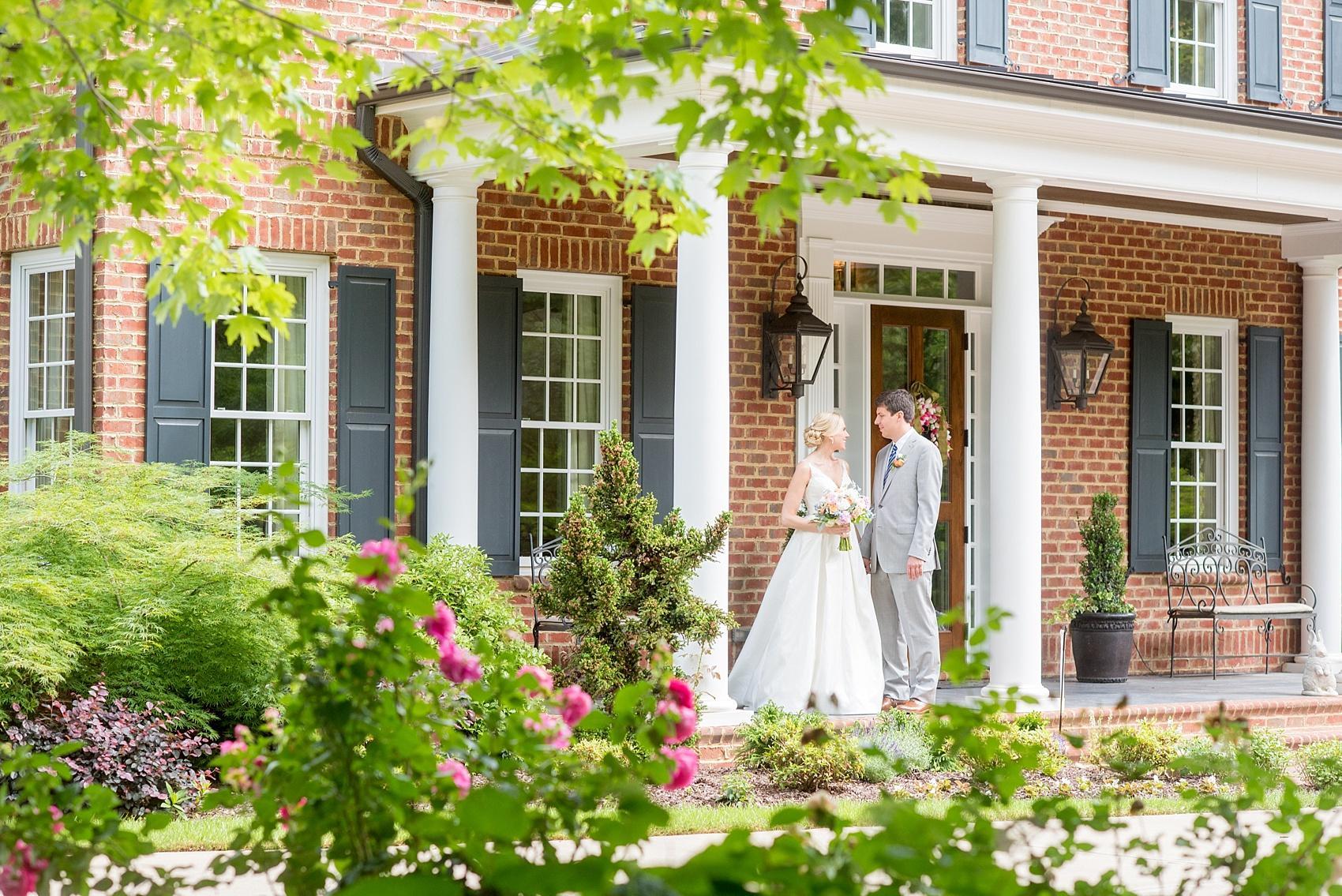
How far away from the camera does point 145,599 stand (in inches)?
302

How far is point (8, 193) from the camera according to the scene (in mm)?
9797

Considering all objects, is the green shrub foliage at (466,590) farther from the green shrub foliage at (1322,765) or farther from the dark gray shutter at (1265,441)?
the dark gray shutter at (1265,441)

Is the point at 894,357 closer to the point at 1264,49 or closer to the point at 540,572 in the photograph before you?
the point at 540,572

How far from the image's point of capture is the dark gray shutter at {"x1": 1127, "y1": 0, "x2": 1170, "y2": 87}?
12.4m

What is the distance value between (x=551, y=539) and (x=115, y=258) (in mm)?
3228

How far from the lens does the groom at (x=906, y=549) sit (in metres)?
9.57

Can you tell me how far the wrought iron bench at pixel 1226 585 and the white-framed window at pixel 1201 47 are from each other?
11.8 feet

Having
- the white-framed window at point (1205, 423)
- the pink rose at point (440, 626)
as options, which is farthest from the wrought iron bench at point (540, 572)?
the pink rose at point (440, 626)

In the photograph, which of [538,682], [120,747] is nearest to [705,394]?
[120,747]

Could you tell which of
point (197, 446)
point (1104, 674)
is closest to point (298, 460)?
point (197, 446)

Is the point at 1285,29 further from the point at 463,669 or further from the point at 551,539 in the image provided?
the point at 463,669

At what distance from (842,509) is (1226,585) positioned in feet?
16.3

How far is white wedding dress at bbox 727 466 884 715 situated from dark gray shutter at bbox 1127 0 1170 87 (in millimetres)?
4765

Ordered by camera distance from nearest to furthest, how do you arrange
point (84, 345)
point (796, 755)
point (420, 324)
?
point (796, 755)
point (84, 345)
point (420, 324)
